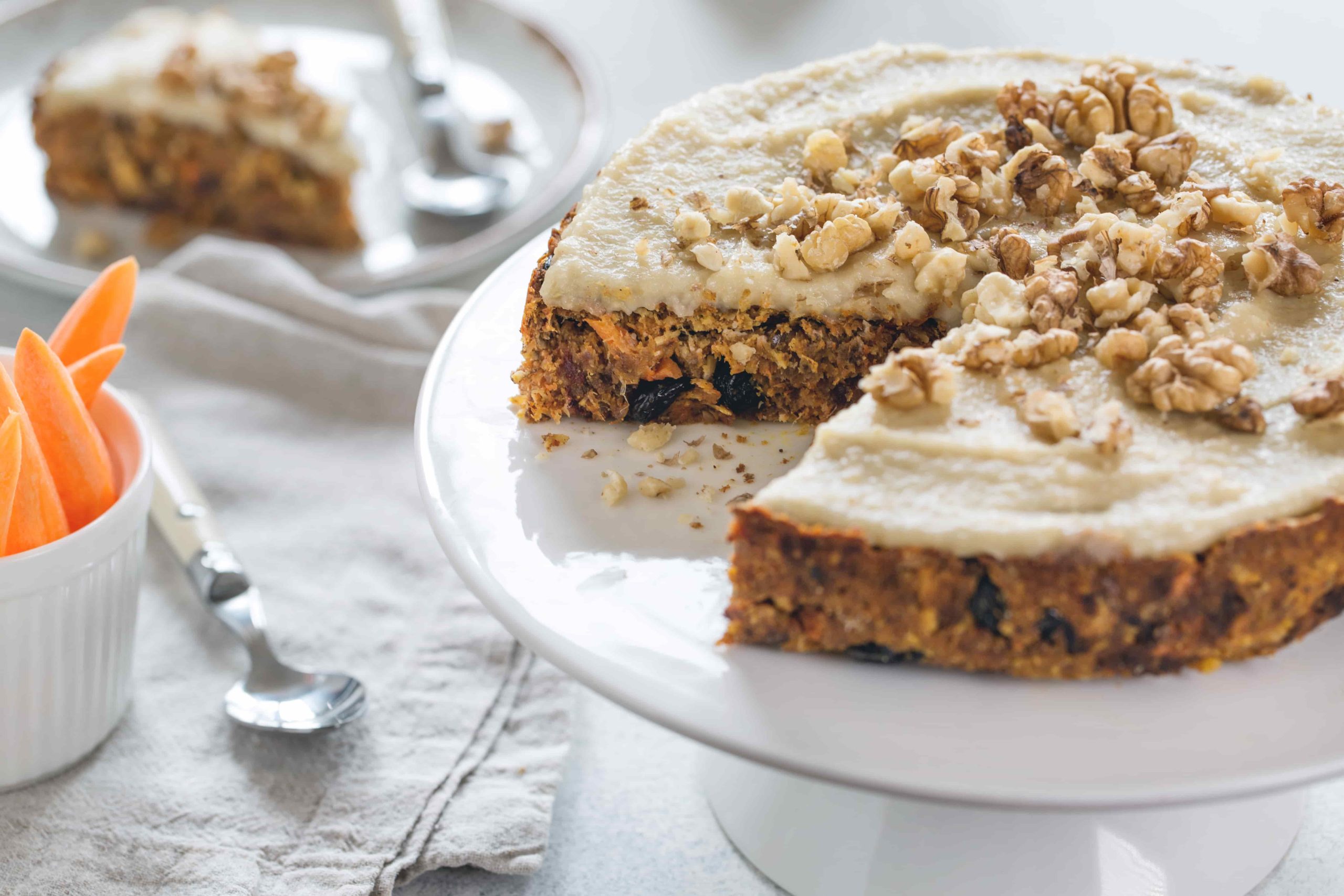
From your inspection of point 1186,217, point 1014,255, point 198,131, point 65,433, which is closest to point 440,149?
point 198,131

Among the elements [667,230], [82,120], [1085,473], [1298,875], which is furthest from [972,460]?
[82,120]

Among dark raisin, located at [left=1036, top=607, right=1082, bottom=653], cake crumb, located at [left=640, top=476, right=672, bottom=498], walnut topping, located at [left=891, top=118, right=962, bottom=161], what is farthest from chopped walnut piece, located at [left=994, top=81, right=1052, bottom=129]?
dark raisin, located at [left=1036, top=607, right=1082, bottom=653]

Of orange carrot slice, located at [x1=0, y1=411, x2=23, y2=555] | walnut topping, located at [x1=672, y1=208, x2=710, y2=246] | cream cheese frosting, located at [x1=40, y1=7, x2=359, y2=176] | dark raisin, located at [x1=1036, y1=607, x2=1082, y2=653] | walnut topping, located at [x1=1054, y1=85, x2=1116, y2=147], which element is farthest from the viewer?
cream cheese frosting, located at [x1=40, y1=7, x2=359, y2=176]

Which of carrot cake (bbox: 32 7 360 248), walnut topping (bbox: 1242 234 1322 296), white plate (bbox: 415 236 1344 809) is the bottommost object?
carrot cake (bbox: 32 7 360 248)

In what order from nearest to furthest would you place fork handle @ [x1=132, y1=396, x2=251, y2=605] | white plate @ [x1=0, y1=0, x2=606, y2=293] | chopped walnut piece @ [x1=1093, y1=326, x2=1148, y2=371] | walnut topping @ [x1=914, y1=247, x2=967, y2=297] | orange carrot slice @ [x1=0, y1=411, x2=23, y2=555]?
chopped walnut piece @ [x1=1093, y1=326, x2=1148, y2=371] → orange carrot slice @ [x1=0, y1=411, x2=23, y2=555] → walnut topping @ [x1=914, y1=247, x2=967, y2=297] → fork handle @ [x1=132, y1=396, x2=251, y2=605] → white plate @ [x1=0, y1=0, x2=606, y2=293]

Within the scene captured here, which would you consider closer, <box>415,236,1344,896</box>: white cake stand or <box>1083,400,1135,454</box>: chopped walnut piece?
<box>415,236,1344,896</box>: white cake stand

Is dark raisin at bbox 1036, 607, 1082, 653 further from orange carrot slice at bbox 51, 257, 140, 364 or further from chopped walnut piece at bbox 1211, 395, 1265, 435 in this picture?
orange carrot slice at bbox 51, 257, 140, 364
